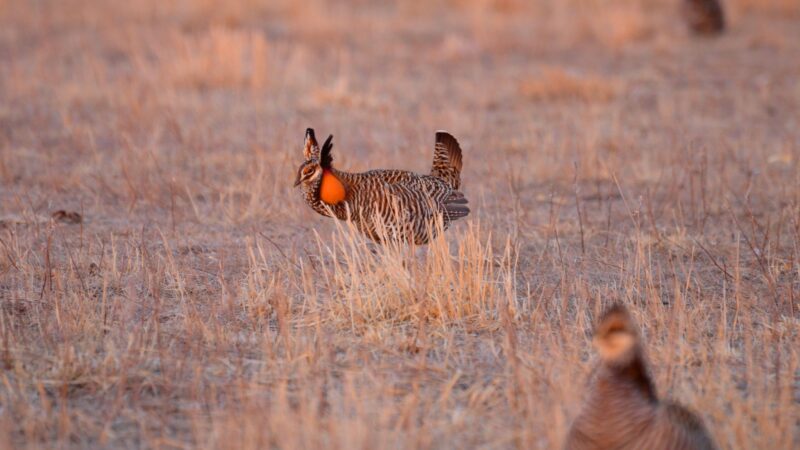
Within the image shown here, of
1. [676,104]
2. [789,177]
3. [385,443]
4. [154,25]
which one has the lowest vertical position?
[385,443]

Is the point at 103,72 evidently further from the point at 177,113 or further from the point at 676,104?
the point at 676,104

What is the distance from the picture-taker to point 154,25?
14.4 m

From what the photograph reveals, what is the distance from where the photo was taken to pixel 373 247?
Answer: 6516mm

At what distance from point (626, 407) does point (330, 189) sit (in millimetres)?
2701

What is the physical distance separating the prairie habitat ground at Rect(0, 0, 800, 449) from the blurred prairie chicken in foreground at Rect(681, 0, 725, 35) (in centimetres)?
29

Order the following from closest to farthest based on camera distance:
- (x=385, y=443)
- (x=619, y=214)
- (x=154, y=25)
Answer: (x=385, y=443)
(x=619, y=214)
(x=154, y=25)

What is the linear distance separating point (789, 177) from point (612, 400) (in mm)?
5309

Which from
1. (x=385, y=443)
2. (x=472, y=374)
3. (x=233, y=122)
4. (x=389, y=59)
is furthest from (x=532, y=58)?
(x=385, y=443)

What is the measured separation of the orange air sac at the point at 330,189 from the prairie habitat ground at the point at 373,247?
317mm

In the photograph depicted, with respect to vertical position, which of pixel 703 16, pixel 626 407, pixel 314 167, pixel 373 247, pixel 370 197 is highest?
pixel 703 16

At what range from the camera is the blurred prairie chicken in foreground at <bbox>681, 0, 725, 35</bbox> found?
45.7 ft

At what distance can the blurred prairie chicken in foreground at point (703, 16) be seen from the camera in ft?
45.7

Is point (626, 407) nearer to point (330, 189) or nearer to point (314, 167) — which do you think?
point (330, 189)

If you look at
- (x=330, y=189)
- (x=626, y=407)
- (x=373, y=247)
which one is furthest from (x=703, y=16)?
(x=626, y=407)
